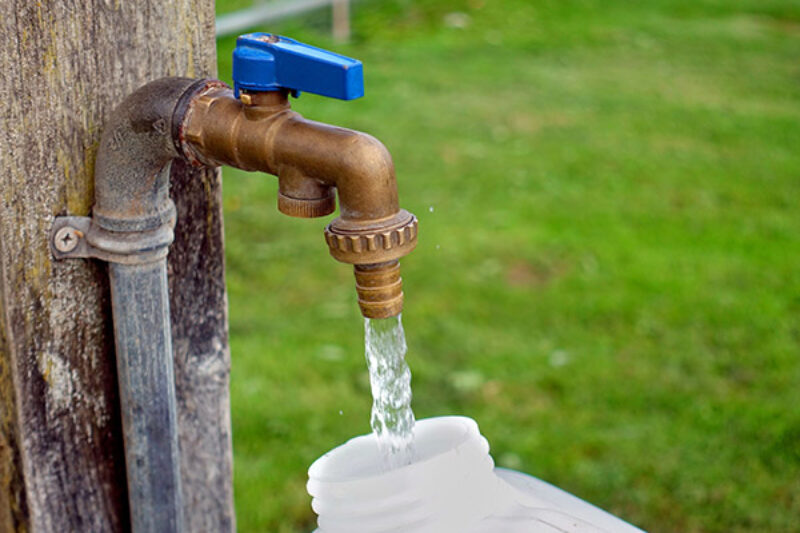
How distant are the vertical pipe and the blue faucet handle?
0.95 ft

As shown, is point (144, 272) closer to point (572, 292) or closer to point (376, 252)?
point (376, 252)

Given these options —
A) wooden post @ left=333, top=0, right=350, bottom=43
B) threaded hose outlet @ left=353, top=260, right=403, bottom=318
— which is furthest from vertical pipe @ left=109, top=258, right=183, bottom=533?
wooden post @ left=333, top=0, right=350, bottom=43

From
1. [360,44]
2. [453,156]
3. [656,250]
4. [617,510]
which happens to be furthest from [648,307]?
[360,44]

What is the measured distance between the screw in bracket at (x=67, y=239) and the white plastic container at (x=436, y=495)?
1.28ft

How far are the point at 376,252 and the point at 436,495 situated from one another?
321 millimetres

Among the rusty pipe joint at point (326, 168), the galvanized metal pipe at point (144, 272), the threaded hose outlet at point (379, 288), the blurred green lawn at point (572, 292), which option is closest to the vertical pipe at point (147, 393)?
the galvanized metal pipe at point (144, 272)

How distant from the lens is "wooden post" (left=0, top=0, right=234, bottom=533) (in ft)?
3.75

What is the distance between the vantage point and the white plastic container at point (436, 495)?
117cm

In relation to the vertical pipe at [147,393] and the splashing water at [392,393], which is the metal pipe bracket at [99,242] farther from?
the splashing water at [392,393]

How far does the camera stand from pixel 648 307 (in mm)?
3717

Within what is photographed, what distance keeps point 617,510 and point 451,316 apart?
42.6 inches

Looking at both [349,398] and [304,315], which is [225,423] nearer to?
[349,398]

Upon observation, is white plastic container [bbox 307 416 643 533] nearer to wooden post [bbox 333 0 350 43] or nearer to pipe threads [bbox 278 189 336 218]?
pipe threads [bbox 278 189 336 218]

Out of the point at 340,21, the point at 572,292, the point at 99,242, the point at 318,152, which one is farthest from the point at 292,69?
the point at 340,21
